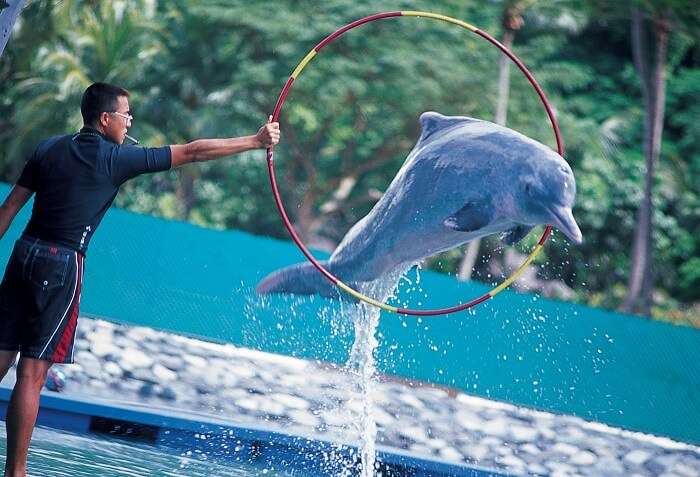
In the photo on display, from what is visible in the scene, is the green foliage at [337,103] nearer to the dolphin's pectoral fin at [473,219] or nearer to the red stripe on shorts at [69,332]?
the dolphin's pectoral fin at [473,219]

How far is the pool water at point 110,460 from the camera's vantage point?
20.3 ft

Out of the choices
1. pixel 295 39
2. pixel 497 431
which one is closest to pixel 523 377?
pixel 497 431

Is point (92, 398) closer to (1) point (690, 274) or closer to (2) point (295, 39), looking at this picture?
(2) point (295, 39)

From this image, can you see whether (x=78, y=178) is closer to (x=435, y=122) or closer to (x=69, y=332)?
(x=69, y=332)

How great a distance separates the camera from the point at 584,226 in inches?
1132

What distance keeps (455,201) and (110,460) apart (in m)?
2.56

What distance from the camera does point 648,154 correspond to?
75.9ft

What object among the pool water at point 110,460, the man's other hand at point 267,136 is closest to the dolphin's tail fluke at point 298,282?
the pool water at point 110,460

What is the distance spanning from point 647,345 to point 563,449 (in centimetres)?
151

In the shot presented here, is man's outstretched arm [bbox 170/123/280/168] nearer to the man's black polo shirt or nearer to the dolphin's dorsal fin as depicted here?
the man's black polo shirt

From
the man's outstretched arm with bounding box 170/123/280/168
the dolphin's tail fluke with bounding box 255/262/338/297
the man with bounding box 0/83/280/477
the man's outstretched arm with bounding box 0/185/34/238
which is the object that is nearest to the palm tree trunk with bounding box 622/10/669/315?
the dolphin's tail fluke with bounding box 255/262/338/297

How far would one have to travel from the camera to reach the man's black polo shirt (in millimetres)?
4922

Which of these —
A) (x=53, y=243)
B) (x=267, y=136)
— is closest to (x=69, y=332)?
(x=53, y=243)

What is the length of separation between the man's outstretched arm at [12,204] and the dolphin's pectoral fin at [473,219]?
7.16 feet
